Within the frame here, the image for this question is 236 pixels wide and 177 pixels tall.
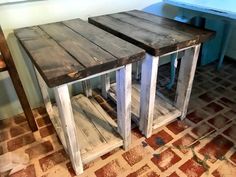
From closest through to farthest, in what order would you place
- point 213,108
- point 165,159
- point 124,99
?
point 124,99 → point 165,159 → point 213,108

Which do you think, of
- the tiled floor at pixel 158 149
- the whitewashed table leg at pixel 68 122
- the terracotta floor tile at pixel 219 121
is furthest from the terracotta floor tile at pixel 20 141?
the terracotta floor tile at pixel 219 121

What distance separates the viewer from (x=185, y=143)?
1.23m

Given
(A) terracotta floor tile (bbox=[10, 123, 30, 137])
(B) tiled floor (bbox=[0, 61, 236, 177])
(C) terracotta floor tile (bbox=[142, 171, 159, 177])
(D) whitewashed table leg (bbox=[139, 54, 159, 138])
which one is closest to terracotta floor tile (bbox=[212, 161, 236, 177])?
(B) tiled floor (bbox=[0, 61, 236, 177])

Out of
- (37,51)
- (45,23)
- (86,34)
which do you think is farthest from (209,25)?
(37,51)

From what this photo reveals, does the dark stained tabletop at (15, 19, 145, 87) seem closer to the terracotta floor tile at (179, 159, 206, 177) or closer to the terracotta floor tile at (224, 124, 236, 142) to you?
the terracotta floor tile at (179, 159, 206, 177)

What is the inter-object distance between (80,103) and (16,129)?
0.44 meters

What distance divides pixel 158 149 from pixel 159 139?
79 millimetres

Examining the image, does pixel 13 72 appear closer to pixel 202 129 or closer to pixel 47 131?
pixel 47 131

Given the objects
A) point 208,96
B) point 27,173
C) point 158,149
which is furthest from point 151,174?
point 208,96

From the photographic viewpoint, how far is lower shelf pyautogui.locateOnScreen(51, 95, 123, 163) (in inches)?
43.8

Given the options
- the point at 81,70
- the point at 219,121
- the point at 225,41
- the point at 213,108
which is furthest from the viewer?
the point at 225,41

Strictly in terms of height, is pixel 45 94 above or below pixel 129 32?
below

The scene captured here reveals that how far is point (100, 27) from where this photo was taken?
A: 1257mm

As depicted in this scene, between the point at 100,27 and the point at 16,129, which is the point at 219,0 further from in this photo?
the point at 16,129
